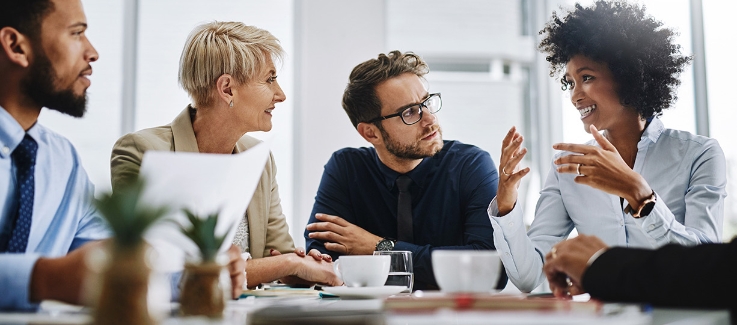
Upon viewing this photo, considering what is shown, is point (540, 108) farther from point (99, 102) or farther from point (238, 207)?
point (238, 207)

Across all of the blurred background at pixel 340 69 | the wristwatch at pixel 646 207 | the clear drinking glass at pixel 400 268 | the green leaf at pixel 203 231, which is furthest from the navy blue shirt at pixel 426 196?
the green leaf at pixel 203 231

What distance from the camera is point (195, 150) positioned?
2.35 meters

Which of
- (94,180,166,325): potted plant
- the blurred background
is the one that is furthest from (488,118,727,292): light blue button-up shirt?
the blurred background

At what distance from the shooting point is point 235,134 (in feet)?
8.35

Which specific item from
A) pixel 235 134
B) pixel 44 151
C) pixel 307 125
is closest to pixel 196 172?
pixel 44 151

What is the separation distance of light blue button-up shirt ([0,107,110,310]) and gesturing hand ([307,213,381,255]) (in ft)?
3.14

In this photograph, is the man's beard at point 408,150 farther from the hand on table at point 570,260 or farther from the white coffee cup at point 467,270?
the white coffee cup at point 467,270

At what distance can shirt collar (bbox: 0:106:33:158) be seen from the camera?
1.32 metres

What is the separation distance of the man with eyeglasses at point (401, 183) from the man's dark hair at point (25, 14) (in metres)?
1.23

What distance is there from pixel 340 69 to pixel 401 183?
1.75 metres

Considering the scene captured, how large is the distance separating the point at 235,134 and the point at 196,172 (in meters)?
1.58

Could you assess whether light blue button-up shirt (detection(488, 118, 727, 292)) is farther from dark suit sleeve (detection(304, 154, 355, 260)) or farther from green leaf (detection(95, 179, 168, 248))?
green leaf (detection(95, 179, 168, 248))

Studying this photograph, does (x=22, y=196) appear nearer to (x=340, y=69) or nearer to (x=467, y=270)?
(x=467, y=270)

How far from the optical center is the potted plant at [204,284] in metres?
0.83
